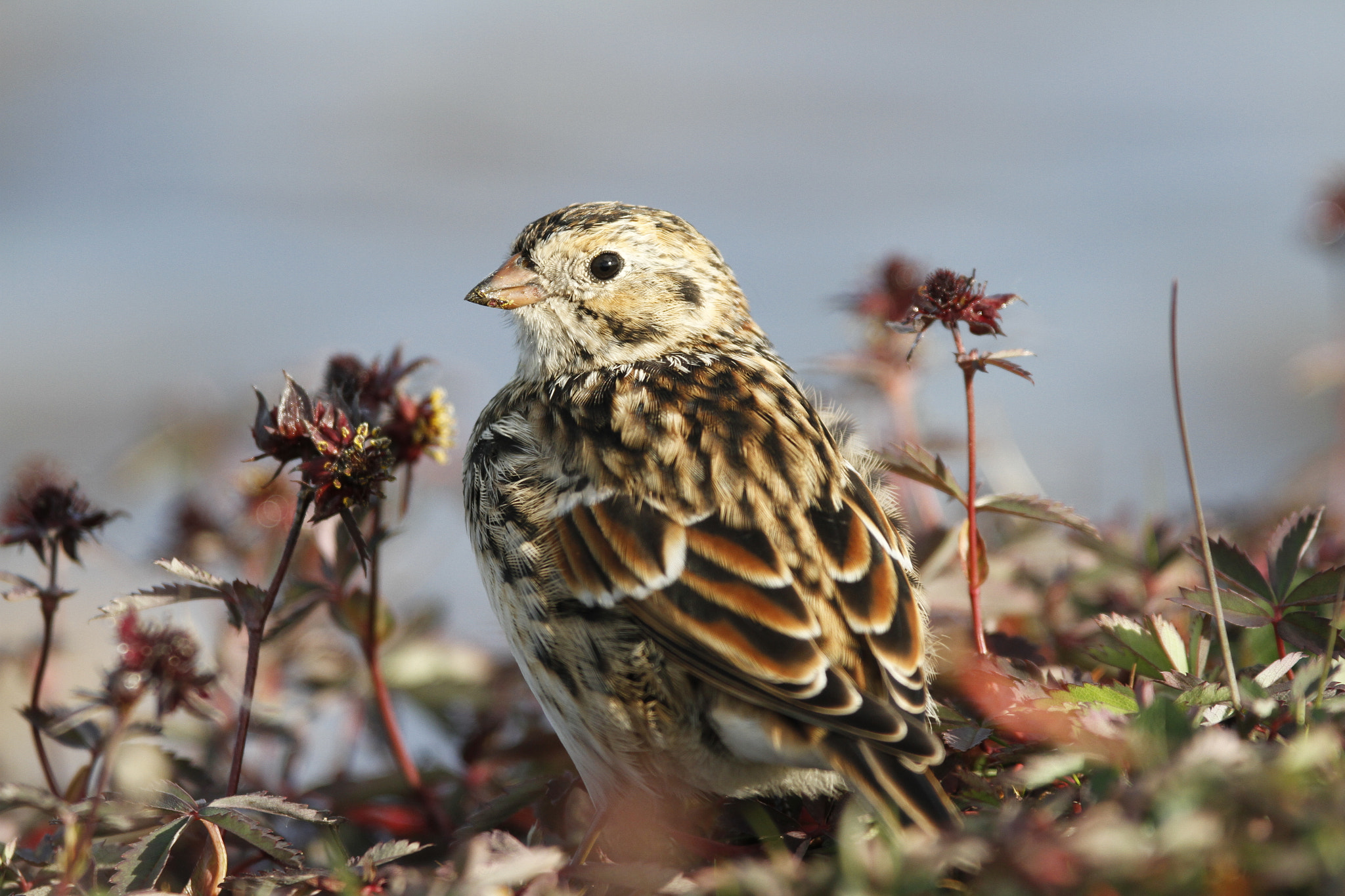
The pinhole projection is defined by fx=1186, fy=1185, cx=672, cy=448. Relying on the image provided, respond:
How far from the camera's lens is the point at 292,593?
9.35 ft

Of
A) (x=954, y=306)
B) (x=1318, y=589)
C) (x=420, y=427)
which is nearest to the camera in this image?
(x=1318, y=589)

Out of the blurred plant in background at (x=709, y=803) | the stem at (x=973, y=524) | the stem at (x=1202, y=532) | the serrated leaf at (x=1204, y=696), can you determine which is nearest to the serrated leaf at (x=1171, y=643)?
the blurred plant in background at (x=709, y=803)

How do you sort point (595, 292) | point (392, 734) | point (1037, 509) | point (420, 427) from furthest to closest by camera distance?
point (595, 292)
point (392, 734)
point (420, 427)
point (1037, 509)

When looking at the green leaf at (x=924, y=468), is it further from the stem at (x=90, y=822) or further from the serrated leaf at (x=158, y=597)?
the stem at (x=90, y=822)

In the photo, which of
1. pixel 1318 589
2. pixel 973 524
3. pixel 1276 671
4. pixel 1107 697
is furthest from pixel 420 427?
pixel 1318 589

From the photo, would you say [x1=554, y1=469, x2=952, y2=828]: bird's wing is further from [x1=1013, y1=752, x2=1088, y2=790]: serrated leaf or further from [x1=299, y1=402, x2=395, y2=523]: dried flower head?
[x1=299, y1=402, x2=395, y2=523]: dried flower head

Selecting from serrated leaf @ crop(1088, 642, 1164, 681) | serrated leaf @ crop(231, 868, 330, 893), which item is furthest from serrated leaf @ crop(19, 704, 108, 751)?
serrated leaf @ crop(1088, 642, 1164, 681)

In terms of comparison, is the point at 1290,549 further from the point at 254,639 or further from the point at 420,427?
the point at 254,639

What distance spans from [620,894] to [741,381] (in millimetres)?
1430

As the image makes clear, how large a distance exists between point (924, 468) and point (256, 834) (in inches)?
62.8

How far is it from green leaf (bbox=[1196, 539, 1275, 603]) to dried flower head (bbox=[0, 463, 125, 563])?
2.46 metres

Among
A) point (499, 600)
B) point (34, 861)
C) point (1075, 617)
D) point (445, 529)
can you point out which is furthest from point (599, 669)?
point (445, 529)

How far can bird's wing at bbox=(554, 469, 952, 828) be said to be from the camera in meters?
2.14

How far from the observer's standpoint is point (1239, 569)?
2.53 metres
